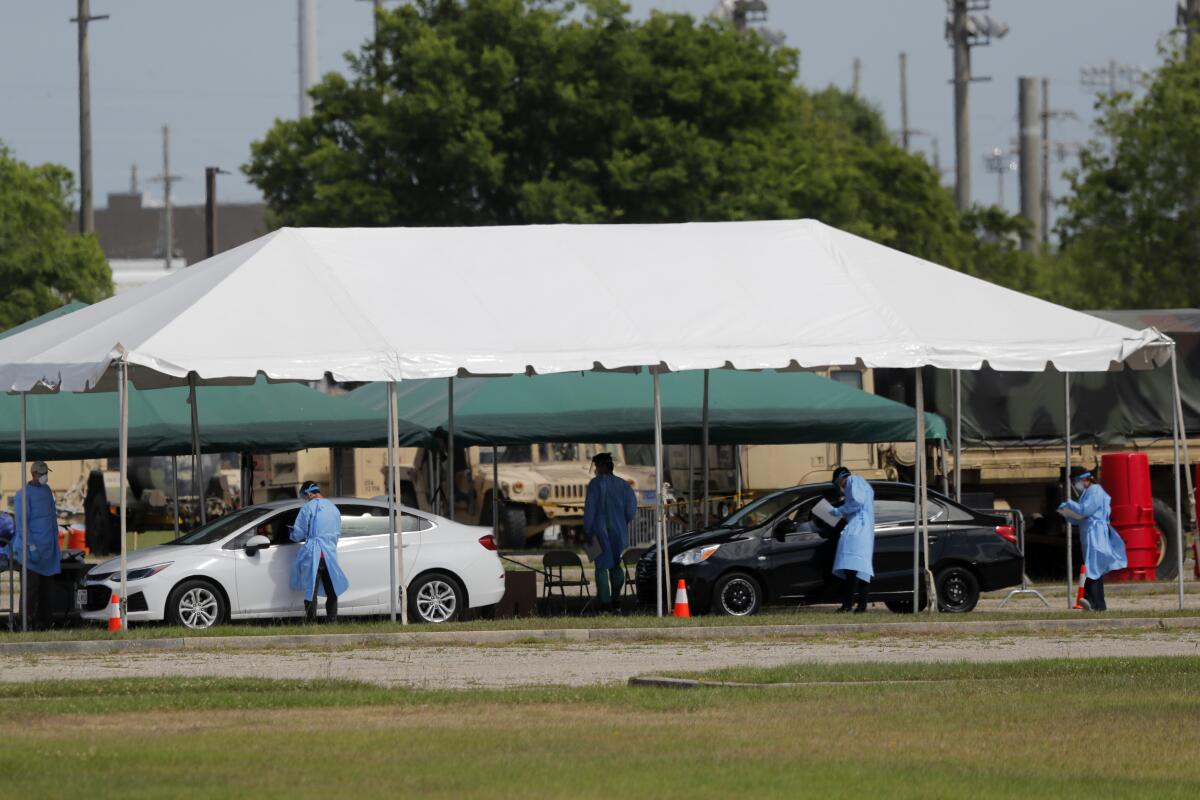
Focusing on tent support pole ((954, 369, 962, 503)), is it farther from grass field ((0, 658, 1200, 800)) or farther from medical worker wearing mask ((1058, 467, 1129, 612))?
grass field ((0, 658, 1200, 800))

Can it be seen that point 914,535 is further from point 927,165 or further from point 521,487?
point 927,165

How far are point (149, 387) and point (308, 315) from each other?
3.88 m

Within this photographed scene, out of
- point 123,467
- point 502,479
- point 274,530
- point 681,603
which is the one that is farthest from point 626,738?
point 502,479

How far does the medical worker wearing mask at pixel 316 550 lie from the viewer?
20.3 m

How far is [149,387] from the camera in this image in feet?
76.9

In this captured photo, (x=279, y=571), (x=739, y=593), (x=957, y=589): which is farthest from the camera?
(x=957, y=589)

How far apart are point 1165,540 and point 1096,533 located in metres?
6.35

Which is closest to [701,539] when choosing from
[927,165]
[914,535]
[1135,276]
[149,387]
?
[914,535]

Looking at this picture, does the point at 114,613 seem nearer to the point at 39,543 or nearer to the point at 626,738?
the point at 39,543

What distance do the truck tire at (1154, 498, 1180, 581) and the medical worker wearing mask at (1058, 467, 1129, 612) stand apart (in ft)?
18.0

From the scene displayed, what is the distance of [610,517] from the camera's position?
2258 cm

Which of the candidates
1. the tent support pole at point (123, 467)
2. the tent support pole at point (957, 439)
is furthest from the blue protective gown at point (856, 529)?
the tent support pole at point (123, 467)

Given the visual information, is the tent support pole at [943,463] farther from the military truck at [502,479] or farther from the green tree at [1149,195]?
the green tree at [1149,195]

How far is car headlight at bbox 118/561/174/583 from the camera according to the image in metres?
20.3
